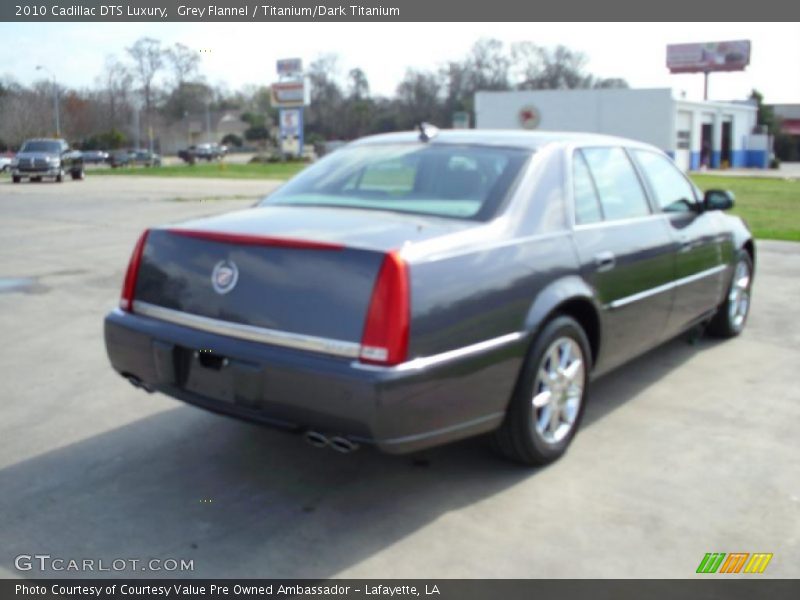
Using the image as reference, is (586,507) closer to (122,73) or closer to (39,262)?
(39,262)

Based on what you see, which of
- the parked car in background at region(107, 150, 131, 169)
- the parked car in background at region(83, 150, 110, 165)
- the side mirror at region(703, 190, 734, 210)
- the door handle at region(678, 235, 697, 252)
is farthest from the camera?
the parked car in background at region(83, 150, 110, 165)

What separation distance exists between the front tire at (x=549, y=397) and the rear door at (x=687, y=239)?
130 centimetres

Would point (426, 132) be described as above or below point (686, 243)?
above

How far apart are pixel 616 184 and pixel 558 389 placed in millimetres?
1460

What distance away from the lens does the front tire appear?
391 cm

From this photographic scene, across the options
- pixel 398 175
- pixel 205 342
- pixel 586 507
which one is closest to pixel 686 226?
pixel 398 175

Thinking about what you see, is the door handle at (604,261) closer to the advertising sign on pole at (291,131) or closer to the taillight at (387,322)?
the taillight at (387,322)

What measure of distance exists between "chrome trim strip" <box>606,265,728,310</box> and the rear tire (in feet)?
1.55

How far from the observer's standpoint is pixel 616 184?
195 inches

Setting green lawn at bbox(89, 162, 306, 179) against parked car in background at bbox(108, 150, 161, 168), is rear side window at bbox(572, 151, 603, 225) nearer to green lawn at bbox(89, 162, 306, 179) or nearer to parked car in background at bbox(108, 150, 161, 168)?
green lawn at bbox(89, 162, 306, 179)

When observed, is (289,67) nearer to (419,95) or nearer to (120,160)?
(120,160)

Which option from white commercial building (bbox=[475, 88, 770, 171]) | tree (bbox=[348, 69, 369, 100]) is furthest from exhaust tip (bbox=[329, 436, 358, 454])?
tree (bbox=[348, 69, 369, 100])

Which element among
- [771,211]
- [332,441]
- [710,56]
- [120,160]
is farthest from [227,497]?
[710,56]

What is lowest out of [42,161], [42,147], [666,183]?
[666,183]
